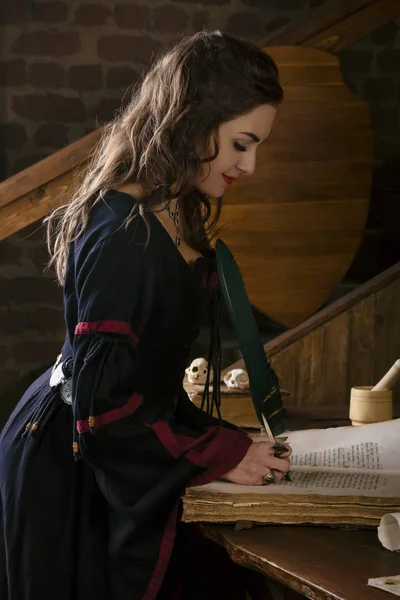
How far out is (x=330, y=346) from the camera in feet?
11.1

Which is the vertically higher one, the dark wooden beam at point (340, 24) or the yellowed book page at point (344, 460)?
the dark wooden beam at point (340, 24)

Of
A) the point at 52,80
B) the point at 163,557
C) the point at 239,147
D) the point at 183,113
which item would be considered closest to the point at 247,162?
the point at 239,147

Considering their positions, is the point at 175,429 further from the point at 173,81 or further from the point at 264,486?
the point at 173,81

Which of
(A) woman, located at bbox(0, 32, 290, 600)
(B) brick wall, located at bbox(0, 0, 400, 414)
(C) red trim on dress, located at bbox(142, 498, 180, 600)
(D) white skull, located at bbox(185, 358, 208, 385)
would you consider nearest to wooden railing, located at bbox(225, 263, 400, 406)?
(D) white skull, located at bbox(185, 358, 208, 385)

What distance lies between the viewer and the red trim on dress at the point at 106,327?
156cm


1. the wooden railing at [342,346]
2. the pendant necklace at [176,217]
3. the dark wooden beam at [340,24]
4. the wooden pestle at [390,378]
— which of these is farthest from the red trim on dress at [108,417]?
the dark wooden beam at [340,24]

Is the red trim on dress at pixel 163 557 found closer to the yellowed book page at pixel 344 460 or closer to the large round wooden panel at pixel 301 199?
the yellowed book page at pixel 344 460

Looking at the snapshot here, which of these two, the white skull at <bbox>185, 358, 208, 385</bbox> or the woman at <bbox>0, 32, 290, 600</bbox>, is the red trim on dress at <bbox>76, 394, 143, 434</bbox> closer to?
the woman at <bbox>0, 32, 290, 600</bbox>

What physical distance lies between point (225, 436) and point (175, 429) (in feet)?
0.29

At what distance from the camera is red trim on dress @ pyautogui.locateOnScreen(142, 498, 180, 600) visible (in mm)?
1600

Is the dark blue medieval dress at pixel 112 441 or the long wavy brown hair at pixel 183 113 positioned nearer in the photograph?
the dark blue medieval dress at pixel 112 441

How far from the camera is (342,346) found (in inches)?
133

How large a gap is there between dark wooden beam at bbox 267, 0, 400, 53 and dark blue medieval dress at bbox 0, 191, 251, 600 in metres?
2.41

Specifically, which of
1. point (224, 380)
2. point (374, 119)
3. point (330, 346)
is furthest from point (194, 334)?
point (374, 119)
